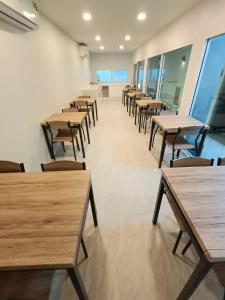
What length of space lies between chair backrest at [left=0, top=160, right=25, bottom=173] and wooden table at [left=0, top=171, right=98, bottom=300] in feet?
0.42

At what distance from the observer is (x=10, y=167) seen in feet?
4.47

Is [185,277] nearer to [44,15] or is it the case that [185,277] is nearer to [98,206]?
[98,206]

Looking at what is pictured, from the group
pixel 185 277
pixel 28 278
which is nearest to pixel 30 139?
pixel 28 278

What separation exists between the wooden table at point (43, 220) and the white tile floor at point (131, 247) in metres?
0.43

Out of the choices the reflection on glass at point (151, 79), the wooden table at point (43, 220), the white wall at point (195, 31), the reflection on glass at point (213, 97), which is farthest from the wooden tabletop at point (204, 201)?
the reflection on glass at point (151, 79)

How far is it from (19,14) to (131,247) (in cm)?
271

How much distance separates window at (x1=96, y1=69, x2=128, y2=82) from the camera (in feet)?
31.5

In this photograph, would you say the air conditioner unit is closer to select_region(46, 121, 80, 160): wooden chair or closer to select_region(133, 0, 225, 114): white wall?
select_region(46, 121, 80, 160): wooden chair

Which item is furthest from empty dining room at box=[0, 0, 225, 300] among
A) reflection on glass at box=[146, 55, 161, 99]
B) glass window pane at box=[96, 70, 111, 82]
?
glass window pane at box=[96, 70, 111, 82]

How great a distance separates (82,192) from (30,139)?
64.3 inches

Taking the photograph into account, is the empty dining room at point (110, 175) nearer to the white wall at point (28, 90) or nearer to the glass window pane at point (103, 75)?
the white wall at point (28, 90)

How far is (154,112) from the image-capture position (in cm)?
432

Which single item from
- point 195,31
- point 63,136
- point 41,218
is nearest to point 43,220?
point 41,218

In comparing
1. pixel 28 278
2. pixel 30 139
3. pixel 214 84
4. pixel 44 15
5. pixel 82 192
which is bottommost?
pixel 28 278
